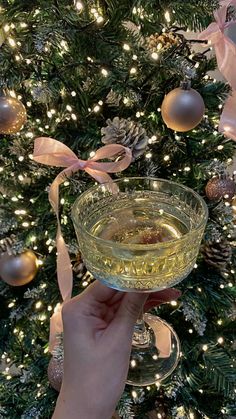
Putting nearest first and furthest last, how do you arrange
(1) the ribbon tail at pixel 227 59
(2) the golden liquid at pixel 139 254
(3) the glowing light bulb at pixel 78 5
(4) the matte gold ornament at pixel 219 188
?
(2) the golden liquid at pixel 139 254 < (1) the ribbon tail at pixel 227 59 < (3) the glowing light bulb at pixel 78 5 < (4) the matte gold ornament at pixel 219 188

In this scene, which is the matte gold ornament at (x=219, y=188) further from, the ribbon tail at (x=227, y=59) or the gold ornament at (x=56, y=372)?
the gold ornament at (x=56, y=372)

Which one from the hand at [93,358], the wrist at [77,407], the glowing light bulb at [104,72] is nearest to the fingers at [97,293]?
the hand at [93,358]

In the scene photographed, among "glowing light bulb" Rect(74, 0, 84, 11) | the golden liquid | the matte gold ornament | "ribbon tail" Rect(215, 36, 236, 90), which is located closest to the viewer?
the golden liquid

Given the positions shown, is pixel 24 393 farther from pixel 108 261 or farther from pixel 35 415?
pixel 108 261

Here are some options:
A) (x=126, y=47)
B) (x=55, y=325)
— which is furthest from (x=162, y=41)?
(x=55, y=325)

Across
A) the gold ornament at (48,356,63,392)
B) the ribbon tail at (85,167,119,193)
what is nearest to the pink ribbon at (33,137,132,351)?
the ribbon tail at (85,167,119,193)

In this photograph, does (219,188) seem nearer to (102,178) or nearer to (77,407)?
(102,178)

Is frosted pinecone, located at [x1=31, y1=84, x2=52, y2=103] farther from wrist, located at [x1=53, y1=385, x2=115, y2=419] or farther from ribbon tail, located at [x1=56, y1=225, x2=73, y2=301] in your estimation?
wrist, located at [x1=53, y1=385, x2=115, y2=419]
